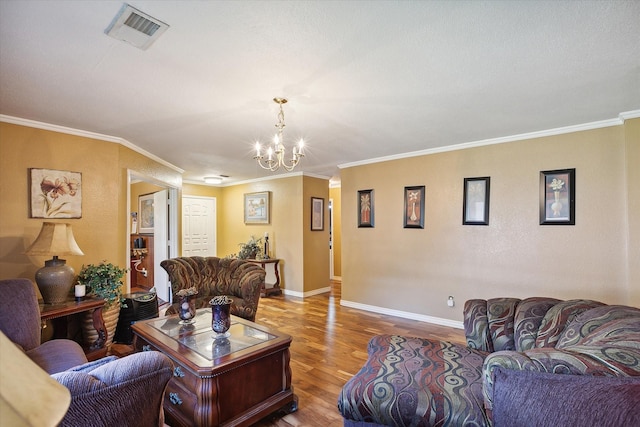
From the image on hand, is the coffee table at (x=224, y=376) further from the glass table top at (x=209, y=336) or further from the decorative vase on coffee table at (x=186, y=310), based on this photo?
the decorative vase on coffee table at (x=186, y=310)

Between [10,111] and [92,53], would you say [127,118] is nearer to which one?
[10,111]

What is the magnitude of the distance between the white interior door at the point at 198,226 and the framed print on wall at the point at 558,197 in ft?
20.6

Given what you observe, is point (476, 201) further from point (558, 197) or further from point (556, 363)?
point (556, 363)

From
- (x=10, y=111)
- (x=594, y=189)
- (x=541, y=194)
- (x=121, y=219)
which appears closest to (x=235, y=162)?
(x=121, y=219)

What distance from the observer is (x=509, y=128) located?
323 centimetres

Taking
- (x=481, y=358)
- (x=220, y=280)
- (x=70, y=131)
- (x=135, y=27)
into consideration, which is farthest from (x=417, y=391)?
(x=70, y=131)

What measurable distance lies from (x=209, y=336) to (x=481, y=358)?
1.87m

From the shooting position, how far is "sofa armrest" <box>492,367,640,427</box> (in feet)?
2.64

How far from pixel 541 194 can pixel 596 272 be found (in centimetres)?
94

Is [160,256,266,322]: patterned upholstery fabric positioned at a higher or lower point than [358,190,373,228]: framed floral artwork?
lower

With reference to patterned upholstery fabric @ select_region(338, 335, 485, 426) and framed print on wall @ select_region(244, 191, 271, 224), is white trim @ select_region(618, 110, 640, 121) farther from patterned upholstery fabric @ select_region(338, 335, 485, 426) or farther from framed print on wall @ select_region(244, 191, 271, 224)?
framed print on wall @ select_region(244, 191, 271, 224)

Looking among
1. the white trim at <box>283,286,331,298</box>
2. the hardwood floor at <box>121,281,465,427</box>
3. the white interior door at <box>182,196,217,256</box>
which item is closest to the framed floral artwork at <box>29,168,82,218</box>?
the hardwood floor at <box>121,281,465,427</box>

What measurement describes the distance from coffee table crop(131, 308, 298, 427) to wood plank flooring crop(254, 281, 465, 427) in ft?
0.63

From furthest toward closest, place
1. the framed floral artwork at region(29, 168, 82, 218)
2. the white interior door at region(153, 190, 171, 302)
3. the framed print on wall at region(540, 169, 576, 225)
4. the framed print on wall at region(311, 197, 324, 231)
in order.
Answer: the framed print on wall at region(311, 197, 324, 231), the white interior door at region(153, 190, 171, 302), the framed print on wall at region(540, 169, 576, 225), the framed floral artwork at region(29, 168, 82, 218)
